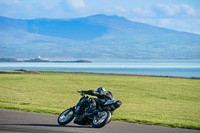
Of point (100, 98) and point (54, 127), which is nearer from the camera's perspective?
point (54, 127)

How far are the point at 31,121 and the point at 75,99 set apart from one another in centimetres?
1517

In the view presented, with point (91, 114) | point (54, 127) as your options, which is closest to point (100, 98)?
point (91, 114)

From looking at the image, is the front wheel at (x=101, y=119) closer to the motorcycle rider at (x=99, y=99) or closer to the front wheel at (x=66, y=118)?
the motorcycle rider at (x=99, y=99)

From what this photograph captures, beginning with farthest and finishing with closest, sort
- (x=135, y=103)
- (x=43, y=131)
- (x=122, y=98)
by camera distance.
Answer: (x=122, y=98) → (x=135, y=103) → (x=43, y=131)

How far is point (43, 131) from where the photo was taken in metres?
12.1

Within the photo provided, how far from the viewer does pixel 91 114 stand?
13.1m

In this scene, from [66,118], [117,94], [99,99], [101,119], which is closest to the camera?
[101,119]

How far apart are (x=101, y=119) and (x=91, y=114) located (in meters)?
0.55

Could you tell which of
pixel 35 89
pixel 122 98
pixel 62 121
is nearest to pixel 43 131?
pixel 62 121

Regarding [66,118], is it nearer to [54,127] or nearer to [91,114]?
[54,127]

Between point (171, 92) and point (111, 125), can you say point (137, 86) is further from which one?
point (111, 125)

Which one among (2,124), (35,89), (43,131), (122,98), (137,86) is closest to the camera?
(43,131)

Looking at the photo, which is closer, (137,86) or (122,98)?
(122,98)

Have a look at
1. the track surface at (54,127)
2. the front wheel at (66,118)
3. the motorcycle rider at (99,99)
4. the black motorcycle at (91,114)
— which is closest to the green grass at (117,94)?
the track surface at (54,127)
